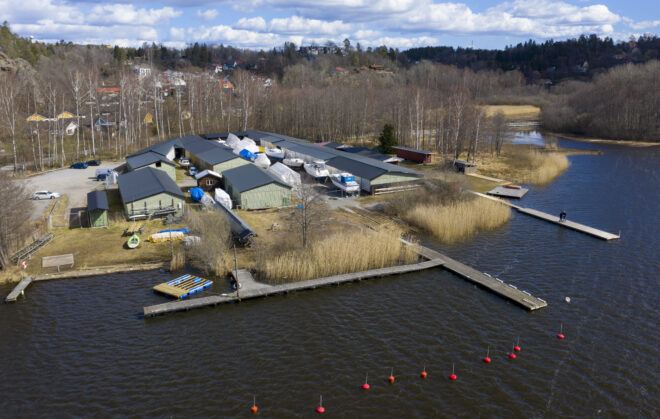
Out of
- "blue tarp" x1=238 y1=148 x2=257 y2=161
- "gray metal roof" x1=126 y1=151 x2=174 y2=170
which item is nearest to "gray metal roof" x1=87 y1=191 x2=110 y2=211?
"gray metal roof" x1=126 y1=151 x2=174 y2=170

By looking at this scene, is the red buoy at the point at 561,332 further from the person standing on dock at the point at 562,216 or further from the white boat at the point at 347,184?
the white boat at the point at 347,184

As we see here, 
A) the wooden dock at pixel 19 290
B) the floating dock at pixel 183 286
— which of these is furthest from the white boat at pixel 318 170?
the wooden dock at pixel 19 290

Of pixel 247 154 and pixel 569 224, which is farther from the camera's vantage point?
pixel 247 154

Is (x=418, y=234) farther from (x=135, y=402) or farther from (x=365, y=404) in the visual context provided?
Answer: (x=135, y=402)

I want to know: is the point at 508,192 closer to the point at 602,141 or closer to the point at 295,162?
the point at 295,162

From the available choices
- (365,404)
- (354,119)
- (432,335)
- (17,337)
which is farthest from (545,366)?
(354,119)

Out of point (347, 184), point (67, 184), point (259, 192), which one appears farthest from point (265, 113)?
point (259, 192)
